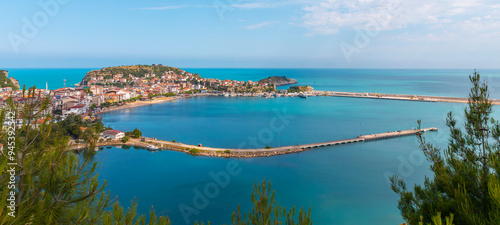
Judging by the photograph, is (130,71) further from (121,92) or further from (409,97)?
(409,97)

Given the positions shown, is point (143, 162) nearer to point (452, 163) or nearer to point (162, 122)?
point (162, 122)

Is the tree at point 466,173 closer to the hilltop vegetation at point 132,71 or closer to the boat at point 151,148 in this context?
the boat at point 151,148

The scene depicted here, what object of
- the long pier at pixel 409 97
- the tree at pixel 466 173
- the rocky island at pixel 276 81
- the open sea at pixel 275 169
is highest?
the rocky island at pixel 276 81

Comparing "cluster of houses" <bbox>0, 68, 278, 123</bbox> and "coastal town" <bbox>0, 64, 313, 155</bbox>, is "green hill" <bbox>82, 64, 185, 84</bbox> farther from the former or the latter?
"cluster of houses" <bbox>0, 68, 278, 123</bbox>

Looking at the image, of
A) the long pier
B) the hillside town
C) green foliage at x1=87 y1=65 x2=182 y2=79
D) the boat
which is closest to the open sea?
the boat

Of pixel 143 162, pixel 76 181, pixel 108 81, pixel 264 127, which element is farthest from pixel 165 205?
pixel 108 81

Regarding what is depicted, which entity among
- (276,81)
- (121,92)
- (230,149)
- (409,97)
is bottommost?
(230,149)

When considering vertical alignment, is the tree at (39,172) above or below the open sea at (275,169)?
above

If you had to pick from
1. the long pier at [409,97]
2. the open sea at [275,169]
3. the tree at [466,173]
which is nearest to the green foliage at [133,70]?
the open sea at [275,169]

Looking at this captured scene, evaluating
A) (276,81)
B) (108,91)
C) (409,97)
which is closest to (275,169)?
(108,91)
